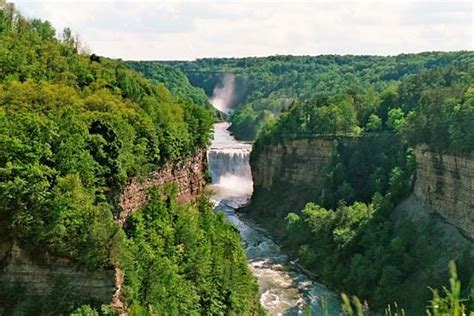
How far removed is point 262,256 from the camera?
6331cm

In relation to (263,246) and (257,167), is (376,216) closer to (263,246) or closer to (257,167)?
(263,246)

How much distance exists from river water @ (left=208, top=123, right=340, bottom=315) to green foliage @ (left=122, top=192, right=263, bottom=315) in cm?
460

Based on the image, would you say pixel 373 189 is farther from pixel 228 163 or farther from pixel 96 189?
pixel 96 189

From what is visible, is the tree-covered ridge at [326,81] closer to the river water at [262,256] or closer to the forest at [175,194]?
the forest at [175,194]

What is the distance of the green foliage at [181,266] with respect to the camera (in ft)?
98.6

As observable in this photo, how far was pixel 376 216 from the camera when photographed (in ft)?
193

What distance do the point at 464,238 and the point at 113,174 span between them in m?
25.4

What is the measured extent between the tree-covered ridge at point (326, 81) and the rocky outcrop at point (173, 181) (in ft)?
120

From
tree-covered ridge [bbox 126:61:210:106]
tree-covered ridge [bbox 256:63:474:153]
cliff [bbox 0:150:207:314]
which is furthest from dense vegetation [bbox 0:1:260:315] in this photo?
tree-covered ridge [bbox 126:61:210:106]

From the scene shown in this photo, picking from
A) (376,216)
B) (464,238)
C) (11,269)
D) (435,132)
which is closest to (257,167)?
(376,216)

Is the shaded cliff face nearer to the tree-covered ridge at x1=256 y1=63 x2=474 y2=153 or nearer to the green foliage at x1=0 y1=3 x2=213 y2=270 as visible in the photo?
the tree-covered ridge at x1=256 y1=63 x2=474 y2=153

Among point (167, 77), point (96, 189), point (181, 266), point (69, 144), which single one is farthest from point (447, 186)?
point (167, 77)

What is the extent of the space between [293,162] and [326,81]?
83.4m

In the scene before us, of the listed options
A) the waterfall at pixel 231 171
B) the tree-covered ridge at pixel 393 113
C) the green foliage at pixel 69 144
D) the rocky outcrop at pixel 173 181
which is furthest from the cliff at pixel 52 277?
the waterfall at pixel 231 171
